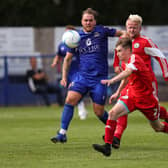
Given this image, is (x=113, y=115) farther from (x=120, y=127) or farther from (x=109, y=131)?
(x=120, y=127)

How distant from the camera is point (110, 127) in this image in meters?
9.65

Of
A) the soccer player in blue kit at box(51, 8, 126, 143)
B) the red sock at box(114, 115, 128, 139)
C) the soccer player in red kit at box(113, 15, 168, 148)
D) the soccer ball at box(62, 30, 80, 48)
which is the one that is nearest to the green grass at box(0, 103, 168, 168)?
the red sock at box(114, 115, 128, 139)

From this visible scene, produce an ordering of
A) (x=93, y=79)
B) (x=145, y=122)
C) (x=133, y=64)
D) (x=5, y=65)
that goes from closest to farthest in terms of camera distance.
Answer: (x=133, y=64) < (x=93, y=79) < (x=145, y=122) < (x=5, y=65)

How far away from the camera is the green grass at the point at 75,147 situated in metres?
9.00

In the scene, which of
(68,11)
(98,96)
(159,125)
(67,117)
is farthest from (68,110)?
(68,11)

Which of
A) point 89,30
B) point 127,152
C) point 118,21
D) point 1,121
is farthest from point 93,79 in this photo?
point 118,21

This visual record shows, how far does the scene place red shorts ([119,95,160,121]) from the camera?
9906 millimetres

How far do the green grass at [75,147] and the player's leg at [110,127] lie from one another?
4.7 inches

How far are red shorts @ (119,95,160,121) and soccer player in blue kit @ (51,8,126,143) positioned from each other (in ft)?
4.64

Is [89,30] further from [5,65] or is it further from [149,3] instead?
[149,3]

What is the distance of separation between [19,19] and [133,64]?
71.5ft

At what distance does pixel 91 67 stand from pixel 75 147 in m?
1.38

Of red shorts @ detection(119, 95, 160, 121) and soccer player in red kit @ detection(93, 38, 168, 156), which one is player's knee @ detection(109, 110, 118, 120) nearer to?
soccer player in red kit @ detection(93, 38, 168, 156)

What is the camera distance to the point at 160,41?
24.9 m
